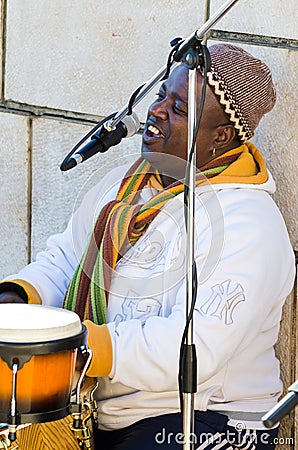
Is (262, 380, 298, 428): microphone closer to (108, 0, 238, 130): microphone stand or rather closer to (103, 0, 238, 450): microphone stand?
(103, 0, 238, 450): microphone stand

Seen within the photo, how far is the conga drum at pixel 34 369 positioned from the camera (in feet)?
7.64

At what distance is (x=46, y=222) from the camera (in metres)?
4.02

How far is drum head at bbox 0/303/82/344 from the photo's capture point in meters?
2.35

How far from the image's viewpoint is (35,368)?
2344mm

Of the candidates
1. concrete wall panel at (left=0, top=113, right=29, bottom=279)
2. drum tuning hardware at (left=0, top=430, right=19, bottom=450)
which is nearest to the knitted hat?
drum tuning hardware at (left=0, top=430, right=19, bottom=450)

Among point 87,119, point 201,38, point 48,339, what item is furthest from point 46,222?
point 201,38

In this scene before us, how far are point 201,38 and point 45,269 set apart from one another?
4.25 ft

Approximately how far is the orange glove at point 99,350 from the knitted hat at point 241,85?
2.53ft

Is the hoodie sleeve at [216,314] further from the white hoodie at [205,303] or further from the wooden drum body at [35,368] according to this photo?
the wooden drum body at [35,368]

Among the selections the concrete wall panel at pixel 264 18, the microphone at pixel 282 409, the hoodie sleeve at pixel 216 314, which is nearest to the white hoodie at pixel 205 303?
the hoodie sleeve at pixel 216 314

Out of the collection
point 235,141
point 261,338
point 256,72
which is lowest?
point 261,338

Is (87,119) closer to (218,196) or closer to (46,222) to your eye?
(46,222)

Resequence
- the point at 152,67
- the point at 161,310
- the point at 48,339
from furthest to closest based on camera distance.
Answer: the point at 152,67 → the point at 161,310 → the point at 48,339

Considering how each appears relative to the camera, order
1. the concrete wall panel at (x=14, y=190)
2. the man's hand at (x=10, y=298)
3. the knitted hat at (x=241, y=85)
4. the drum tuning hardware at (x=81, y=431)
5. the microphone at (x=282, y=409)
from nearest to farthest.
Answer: the microphone at (x=282, y=409), the drum tuning hardware at (x=81, y=431), the knitted hat at (x=241, y=85), the man's hand at (x=10, y=298), the concrete wall panel at (x=14, y=190)
